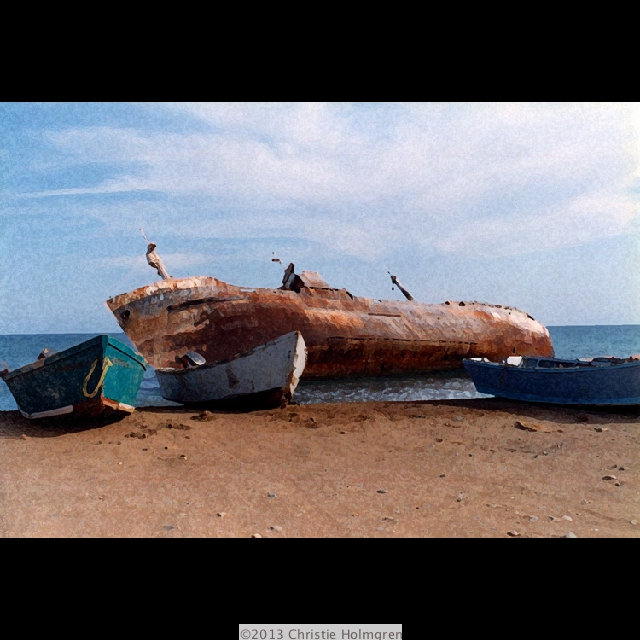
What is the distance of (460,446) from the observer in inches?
247

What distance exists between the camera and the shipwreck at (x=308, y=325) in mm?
13844

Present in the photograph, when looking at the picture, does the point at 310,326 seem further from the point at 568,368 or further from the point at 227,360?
the point at 568,368

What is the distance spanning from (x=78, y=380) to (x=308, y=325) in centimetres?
915

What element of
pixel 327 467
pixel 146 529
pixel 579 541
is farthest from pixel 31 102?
pixel 579 541

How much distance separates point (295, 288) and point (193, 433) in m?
10.3

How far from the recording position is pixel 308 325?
15.2 m

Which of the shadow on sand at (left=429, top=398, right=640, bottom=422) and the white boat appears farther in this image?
the white boat

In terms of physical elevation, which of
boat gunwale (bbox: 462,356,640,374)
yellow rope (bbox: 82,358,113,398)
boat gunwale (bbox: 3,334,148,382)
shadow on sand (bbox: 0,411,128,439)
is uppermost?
boat gunwale (bbox: 3,334,148,382)

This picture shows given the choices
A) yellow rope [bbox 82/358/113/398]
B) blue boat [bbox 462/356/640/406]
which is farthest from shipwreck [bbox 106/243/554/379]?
yellow rope [bbox 82/358/113/398]

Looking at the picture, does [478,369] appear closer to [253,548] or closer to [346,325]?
[346,325]

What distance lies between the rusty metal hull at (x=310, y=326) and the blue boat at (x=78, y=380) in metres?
6.49

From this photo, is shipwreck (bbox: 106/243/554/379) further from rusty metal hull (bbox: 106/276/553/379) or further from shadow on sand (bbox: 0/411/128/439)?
shadow on sand (bbox: 0/411/128/439)

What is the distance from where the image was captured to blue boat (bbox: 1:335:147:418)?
6539 mm

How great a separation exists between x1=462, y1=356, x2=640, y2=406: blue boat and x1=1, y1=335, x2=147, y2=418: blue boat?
291 inches
